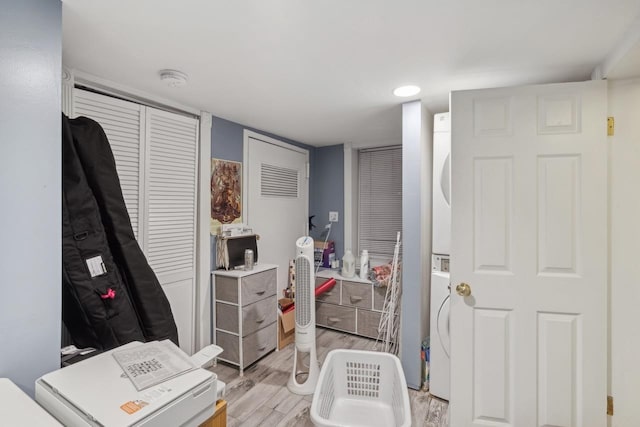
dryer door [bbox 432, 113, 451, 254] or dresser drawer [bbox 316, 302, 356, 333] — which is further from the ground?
dryer door [bbox 432, 113, 451, 254]

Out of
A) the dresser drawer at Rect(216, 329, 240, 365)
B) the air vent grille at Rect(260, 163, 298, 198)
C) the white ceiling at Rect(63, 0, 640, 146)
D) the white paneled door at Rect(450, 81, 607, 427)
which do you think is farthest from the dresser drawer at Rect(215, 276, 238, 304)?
the white paneled door at Rect(450, 81, 607, 427)

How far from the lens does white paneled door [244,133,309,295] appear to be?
2.98 meters

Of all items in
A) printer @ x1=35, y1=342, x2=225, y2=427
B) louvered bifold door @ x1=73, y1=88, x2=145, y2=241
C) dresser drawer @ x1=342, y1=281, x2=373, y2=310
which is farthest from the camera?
dresser drawer @ x1=342, y1=281, x2=373, y2=310

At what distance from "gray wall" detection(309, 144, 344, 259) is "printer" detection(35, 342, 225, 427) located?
9.21 feet

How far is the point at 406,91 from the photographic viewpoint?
6.68 feet

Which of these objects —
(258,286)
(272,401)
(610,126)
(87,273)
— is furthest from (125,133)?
(610,126)

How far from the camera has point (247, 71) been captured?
174cm

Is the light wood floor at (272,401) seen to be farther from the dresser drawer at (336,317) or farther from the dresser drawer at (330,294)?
the dresser drawer at (330,294)

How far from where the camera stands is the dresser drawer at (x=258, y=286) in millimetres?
2469

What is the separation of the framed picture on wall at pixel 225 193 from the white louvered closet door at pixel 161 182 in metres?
0.18

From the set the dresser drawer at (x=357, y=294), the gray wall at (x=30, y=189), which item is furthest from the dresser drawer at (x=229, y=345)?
the gray wall at (x=30, y=189)

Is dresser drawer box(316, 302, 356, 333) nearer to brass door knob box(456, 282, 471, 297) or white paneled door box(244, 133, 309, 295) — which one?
white paneled door box(244, 133, 309, 295)

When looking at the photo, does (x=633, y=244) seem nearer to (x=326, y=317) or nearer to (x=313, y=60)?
(x=313, y=60)

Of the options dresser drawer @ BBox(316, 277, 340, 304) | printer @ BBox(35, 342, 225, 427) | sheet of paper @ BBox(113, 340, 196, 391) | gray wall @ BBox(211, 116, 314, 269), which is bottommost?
dresser drawer @ BBox(316, 277, 340, 304)
